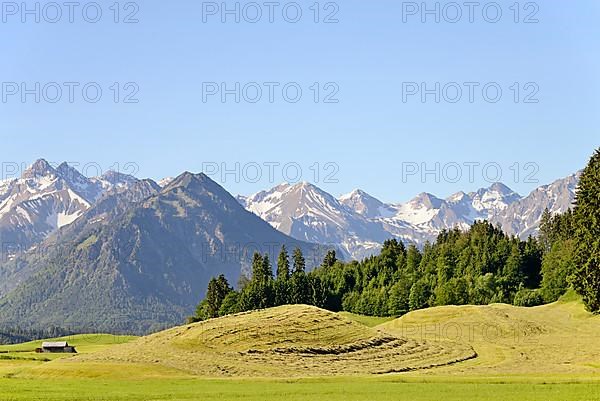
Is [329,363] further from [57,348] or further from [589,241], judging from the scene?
[57,348]

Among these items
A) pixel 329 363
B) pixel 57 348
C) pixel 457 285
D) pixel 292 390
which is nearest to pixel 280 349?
pixel 329 363

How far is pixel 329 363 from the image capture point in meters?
93.5

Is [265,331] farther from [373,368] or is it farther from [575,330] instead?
[575,330]

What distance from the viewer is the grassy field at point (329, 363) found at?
2564 inches

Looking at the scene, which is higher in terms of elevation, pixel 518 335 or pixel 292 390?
pixel 518 335

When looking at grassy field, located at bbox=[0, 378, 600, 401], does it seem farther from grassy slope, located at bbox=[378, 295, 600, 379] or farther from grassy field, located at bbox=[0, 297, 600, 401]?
grassy slope, located at bbox=[378, 295, 600, 379]

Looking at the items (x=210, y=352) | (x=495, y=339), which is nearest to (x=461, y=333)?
(x=495, y=339)

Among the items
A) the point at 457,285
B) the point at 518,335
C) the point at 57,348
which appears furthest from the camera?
the point at 457,285

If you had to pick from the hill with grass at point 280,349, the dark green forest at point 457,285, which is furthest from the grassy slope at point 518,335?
the dark green forest at point 457,285

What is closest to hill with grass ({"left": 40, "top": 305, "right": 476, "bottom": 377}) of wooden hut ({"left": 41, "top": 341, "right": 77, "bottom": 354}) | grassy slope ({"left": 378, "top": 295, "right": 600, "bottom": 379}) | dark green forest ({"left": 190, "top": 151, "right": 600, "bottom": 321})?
grassy slope ({"left": 378, "top": 295, "right": 600, "bottom": 379})

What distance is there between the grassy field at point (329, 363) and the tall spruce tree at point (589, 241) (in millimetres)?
3980

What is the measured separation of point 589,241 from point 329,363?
55.8 metres

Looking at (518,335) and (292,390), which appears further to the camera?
(518,335)

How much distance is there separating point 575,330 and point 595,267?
37.3ft
